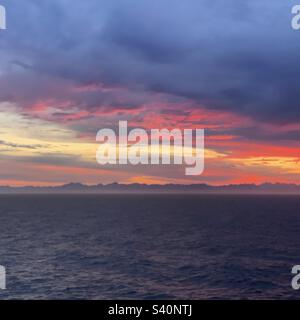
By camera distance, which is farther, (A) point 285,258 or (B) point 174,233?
(B) point 174,233

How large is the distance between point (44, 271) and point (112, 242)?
26.1 metres

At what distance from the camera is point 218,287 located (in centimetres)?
4166

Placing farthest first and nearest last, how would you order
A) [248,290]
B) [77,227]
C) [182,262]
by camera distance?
1. [77,227]
2. [182,262]
3. [248,290]

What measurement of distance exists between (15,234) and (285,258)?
184ft

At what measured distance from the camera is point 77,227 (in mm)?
103625

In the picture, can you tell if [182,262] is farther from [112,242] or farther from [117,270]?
[112,242]
